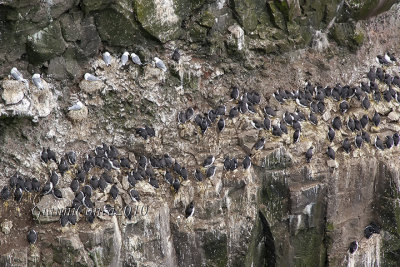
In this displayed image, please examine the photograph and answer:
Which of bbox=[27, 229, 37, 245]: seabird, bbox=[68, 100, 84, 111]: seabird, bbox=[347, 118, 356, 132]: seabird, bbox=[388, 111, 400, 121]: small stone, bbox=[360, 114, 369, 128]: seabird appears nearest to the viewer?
bbox=[27, 229, 37, 245]: seabird

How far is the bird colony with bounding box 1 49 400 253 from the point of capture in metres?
15.3

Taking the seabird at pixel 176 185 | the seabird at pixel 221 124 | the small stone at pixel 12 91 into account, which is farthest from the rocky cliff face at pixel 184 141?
the seabird at pixel 221 124

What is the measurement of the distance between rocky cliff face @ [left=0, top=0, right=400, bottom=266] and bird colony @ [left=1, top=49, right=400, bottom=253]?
0.37 feet

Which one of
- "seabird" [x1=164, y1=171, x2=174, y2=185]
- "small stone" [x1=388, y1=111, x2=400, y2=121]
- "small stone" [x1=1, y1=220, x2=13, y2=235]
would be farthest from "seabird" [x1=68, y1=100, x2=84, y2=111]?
"small stone" [x1=388, y1=111, x2=400, y2=121]

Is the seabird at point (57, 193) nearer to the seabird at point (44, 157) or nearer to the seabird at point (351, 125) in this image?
the seabird at point (44, 157)

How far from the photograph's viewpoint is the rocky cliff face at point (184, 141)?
15.1 m

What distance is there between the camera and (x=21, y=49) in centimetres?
1534

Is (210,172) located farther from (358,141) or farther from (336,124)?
(358,141)

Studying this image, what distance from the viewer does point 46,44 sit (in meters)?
15.6

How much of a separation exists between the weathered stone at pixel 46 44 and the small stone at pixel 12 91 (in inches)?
27.8

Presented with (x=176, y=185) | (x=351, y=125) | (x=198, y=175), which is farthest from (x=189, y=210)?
(x=351, y=125)

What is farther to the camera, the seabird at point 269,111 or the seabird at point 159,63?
the seabird at point 269,111

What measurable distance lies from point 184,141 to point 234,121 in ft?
4.43

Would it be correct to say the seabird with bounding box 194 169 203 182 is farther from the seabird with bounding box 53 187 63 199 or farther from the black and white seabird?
the seabird with bounding box 53 187 63 199
